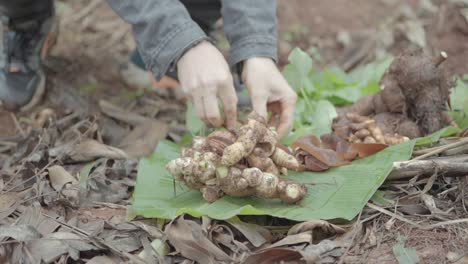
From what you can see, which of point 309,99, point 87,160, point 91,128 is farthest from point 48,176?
point 309,99

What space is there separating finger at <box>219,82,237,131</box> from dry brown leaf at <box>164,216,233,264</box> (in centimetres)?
31

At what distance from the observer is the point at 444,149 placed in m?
1.53

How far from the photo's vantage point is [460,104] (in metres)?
1.97

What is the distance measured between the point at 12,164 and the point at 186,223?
743 mm

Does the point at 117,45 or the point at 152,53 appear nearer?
the point at 152,53

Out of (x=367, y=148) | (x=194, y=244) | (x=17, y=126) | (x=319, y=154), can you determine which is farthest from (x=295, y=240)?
(x=17, y=126)

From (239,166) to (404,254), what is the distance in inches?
16.3

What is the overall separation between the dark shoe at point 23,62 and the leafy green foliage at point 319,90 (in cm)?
98

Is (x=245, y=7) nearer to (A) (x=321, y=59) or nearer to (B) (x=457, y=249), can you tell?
(B) (x=457, y=249)

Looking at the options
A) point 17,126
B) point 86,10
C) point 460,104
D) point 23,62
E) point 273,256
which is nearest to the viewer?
point 273,256

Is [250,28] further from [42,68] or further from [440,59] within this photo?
[42,68]

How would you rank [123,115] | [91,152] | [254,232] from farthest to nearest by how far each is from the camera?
[123,115] < [91,152] < [254,232]

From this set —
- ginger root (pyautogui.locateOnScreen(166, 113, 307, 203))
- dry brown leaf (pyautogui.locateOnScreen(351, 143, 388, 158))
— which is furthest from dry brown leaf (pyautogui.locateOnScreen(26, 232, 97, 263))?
dry brown leaf (pyautogui.locateOnScreen(351, 143, 388, 158))

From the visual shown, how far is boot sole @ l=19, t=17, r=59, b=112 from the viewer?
2264 mm
